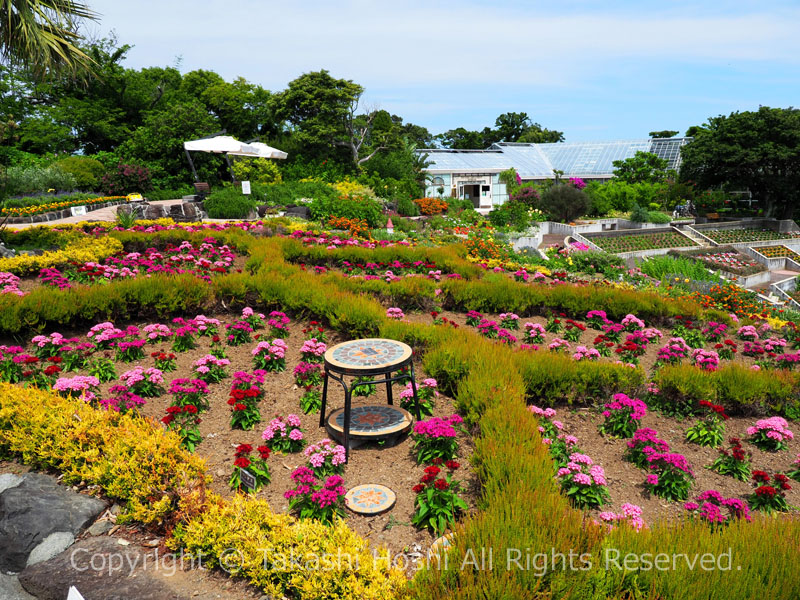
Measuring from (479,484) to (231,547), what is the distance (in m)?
1.68

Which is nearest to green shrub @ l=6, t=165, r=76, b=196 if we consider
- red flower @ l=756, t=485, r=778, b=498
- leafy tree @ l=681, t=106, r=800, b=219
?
red flower @ l=756, t=485, r=778, b=498

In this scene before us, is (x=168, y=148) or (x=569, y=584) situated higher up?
(x=168, y=148)

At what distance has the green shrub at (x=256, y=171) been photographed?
77.8 ft

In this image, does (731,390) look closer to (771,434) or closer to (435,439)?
(771,434)

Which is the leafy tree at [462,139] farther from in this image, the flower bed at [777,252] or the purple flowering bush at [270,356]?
the purple flowering bush at [270,356]

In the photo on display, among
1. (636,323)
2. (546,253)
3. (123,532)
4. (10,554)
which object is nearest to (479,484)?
(123,532)

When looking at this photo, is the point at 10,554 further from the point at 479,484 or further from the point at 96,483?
the point at 479,484

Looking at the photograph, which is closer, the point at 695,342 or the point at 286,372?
the point at 286,372

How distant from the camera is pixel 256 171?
24.2m

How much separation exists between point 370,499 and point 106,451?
1.83 m

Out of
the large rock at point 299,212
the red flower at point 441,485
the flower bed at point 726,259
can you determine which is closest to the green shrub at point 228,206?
the large rock at point 299,212

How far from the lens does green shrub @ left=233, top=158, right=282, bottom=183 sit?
2370 centimetres

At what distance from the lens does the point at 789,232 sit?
90.8 feet

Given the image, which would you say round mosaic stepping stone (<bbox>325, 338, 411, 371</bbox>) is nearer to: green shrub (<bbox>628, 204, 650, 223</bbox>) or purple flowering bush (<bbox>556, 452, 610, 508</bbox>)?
purple flowering bush (<bbox>556, 452, 610, 508</bbox>)
